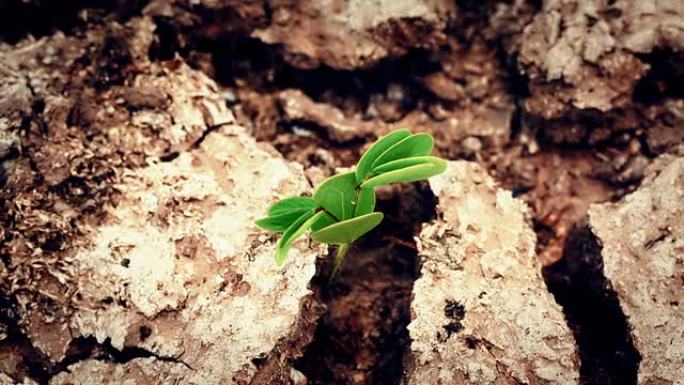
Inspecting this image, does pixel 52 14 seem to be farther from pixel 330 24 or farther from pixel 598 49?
pixel 598 49

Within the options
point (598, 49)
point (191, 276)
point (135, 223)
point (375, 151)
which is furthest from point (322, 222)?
point (598, 49)

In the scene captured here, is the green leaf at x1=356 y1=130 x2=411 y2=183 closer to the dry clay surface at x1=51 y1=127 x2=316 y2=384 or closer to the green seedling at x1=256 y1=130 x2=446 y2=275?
the green seedling at x1=256 y1=130 x2=446 y2=275

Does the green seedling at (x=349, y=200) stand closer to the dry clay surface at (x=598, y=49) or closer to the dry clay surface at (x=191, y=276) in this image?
the dry clay surface at (x=191, y=276)

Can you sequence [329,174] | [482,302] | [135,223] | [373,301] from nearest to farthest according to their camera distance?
[482,302]
[135,223]
[373,301]
[329,174]

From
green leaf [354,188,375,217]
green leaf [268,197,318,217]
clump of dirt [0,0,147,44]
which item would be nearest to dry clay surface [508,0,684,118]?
green leaf [354,188,375,217]

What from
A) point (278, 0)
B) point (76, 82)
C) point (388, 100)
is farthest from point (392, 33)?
point (76, 82)

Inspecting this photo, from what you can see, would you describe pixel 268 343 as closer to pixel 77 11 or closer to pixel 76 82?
pixel 76 82
